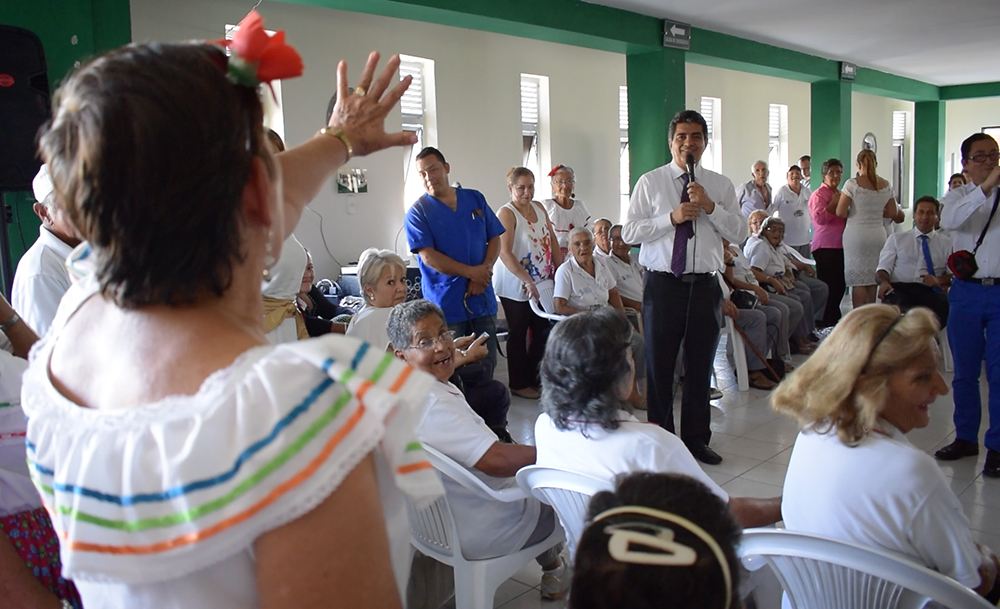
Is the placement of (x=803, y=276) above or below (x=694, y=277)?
below

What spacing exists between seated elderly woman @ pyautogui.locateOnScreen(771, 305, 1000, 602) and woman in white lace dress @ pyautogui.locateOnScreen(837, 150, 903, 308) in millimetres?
4873

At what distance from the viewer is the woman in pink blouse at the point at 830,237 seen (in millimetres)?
6707

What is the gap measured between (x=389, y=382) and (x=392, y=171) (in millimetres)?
6550

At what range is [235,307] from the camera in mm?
651

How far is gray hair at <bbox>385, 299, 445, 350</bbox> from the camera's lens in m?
2.35

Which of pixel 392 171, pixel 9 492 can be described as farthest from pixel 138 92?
pixel 392 171

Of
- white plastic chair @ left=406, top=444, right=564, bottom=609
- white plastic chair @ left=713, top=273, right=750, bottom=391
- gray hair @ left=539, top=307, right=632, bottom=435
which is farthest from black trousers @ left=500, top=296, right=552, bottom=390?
gray hair @ left=539, top=307, right=632, bottom=435

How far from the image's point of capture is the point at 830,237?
22.2 feet

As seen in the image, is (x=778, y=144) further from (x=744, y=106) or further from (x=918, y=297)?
A: (x=918, y=297)

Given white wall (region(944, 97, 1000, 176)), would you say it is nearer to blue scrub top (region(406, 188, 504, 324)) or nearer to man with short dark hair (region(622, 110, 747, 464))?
man with short dark hair (region(622, 110, 747, 464))

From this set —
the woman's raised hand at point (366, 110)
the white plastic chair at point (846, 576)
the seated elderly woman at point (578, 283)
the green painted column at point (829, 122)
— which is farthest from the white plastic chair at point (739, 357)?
the green painted column at point (829, 122)

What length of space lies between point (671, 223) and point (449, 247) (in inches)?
48.6

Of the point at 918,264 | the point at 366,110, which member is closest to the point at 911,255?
the point at 918,264

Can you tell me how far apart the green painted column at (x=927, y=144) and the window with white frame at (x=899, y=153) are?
1.36 metres
